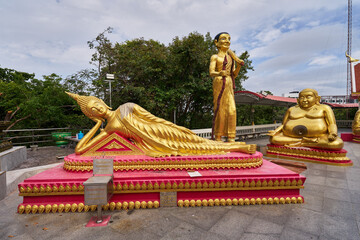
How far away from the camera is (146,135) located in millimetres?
3924

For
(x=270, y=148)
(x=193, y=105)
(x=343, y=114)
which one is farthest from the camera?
(x=343, y=114)

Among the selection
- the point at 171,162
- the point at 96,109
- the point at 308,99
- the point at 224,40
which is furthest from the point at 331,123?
the point at 96,109

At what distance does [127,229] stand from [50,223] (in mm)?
1259

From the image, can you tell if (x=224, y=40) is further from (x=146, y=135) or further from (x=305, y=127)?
(x=305, y=127)

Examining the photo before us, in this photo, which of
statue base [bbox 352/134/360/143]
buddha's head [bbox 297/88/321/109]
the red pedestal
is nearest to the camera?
buddha's head [bbox 297/88/321/109]

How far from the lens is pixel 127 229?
253 centimetres

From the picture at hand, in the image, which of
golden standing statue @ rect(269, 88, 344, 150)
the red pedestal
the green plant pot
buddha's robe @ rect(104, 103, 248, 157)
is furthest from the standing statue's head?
the red pedestal

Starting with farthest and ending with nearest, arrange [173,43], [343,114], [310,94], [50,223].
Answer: [343,114], [173,43], [310,94], [50,223]

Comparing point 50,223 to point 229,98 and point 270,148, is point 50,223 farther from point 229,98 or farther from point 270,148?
point 270,148

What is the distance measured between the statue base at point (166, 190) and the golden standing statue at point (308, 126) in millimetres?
3938

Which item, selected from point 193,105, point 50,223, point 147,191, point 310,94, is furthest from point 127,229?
point 193,105

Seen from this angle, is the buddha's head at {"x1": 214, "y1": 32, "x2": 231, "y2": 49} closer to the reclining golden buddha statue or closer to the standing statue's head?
the reclining golden buddha statue

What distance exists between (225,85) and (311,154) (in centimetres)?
435

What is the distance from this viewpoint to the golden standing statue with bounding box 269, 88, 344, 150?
612 centimetres
